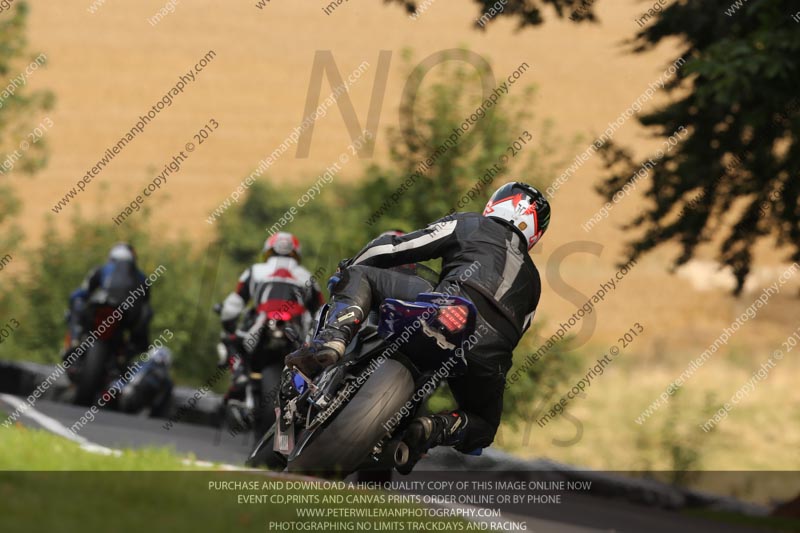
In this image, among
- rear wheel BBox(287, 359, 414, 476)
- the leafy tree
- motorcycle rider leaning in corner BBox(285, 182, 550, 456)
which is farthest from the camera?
the leafy tree

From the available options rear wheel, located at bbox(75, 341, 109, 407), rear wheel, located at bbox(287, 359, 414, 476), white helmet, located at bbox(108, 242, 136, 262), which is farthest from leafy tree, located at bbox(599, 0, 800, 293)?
rear wheel, located at bbox(75, 341, 109, 407)

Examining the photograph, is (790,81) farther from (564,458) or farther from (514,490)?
(564,458)

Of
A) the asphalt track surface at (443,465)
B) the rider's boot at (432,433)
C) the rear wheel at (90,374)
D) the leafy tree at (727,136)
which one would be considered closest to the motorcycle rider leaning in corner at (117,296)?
the rear wheel at (90,374)

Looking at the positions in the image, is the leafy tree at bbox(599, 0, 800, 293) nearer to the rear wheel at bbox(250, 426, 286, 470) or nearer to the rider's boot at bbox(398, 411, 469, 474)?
the rider's boot at bbox(398, 411, 469, 474)

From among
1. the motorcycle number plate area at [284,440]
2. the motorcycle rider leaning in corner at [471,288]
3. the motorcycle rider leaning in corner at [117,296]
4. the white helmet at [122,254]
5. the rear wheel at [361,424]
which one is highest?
the motorcycle rider leaning in corner at [471,288]

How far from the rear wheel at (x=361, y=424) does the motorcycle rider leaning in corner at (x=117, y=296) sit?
28.9ft

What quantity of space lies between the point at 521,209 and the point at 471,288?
0.66 m

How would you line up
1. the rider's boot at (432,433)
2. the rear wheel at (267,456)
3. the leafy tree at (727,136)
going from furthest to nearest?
the leafy tree at (727,136)
the rear wheel at (267,456)
the rider's boot at (432,433)

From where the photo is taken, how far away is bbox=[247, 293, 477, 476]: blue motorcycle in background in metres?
6.57

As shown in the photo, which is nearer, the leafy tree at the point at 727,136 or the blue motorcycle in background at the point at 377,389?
the blue motorcycle in background at the point at 377,389

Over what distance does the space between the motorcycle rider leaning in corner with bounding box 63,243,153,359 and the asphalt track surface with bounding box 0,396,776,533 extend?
37.0 inches

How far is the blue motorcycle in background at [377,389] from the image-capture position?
21.5ft

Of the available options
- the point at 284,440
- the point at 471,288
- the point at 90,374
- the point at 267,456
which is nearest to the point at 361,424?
the point at 284,440

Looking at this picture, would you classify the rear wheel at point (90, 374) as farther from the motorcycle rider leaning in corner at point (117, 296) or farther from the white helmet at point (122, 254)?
the white helmet at point (122, 254)
